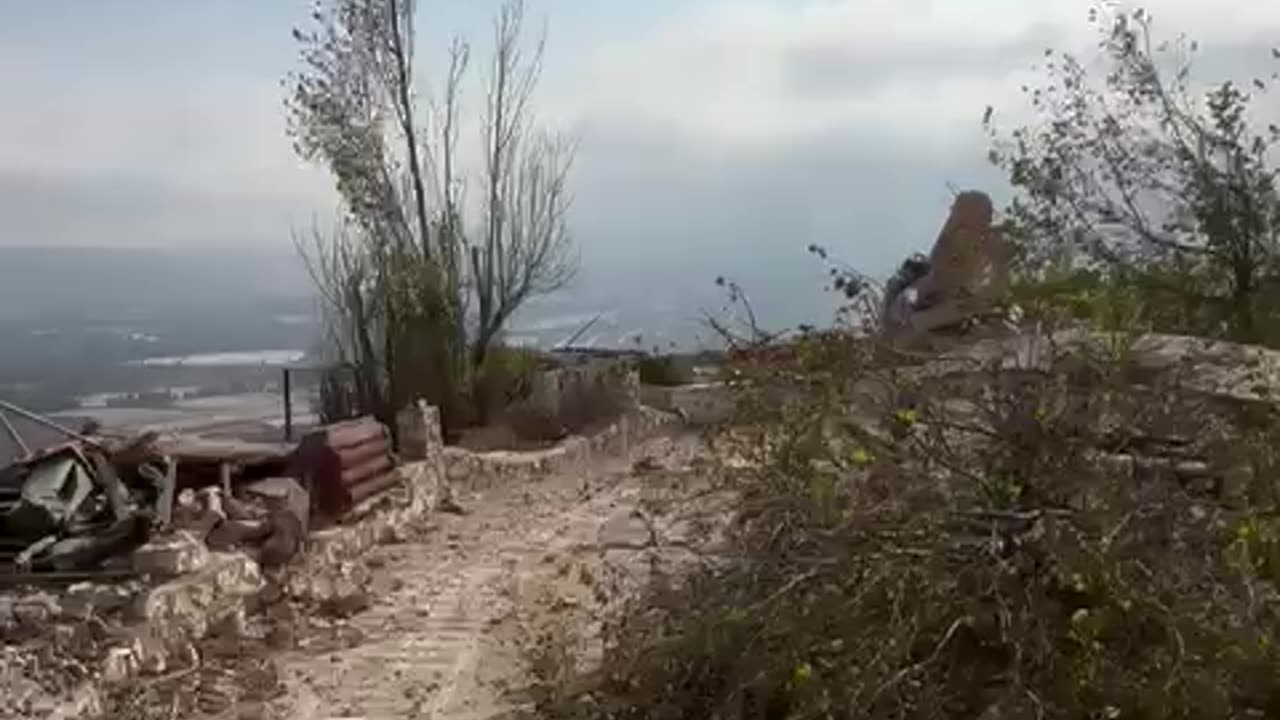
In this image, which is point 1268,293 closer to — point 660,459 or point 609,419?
point 660,459

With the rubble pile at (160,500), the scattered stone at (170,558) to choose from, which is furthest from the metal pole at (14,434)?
the scattered stone at (170,558)

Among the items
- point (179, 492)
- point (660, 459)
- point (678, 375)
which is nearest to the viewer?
point (179, 492)

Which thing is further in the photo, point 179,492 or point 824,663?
point 179,492

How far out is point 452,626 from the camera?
9445mm

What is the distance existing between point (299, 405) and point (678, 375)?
15.8ft

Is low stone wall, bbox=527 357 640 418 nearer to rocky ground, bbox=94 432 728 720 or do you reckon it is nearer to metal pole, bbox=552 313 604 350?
metal pole, bbox=552 313 604 350

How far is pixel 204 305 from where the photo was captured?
3183 cm

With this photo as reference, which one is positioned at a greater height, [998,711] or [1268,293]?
[1268,293]

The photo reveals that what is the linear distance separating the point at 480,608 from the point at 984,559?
15.4 ft

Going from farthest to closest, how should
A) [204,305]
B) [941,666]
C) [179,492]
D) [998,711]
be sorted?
1. [204,305]
2. [179,492]
3. [941,666]
4. [998,711]

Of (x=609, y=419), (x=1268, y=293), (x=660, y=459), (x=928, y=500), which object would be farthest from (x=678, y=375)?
(x=928, y=500)

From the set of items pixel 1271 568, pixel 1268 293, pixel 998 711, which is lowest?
pixel 998 711

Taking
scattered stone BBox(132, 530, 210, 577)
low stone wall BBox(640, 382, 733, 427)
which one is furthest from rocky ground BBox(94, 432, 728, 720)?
low stone wall BBox(640, 382, 733, 427)

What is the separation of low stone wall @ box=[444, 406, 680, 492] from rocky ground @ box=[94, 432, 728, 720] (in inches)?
74.8
